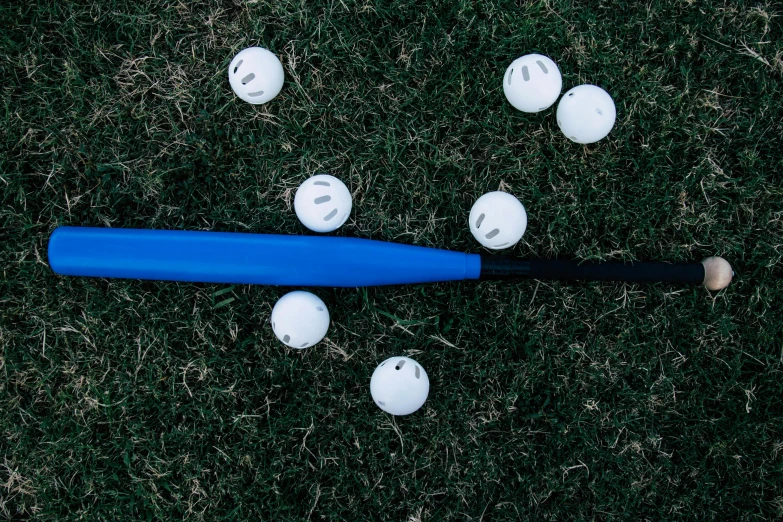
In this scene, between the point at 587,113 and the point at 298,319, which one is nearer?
the point at 298,319

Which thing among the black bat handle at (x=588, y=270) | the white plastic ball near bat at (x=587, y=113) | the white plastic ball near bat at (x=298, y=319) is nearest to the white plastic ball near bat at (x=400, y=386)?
the white plastic ball near bat at (x=298, y=319)

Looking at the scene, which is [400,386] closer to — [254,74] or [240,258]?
[240,258]

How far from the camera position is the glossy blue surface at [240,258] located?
7.16ft

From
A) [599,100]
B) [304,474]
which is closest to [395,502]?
[304,474]

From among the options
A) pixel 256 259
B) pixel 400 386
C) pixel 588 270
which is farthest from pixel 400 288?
pixel 588 270

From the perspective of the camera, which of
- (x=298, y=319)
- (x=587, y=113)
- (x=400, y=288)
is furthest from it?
(x=400, y=288)

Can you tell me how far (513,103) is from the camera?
2.37m

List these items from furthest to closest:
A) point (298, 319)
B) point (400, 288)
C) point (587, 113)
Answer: point (400, 288) → point (587, 113) → point (298, 319)

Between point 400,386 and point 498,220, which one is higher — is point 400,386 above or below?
below

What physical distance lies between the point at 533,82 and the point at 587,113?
0.82ft

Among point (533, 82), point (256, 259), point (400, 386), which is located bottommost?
point (400, 386)

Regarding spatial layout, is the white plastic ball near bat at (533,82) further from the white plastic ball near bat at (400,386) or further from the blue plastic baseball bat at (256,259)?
the white plastic ball near bat at (400,386)

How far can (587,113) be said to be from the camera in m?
2.24

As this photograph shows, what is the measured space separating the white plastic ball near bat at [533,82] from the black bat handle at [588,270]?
65 cm
